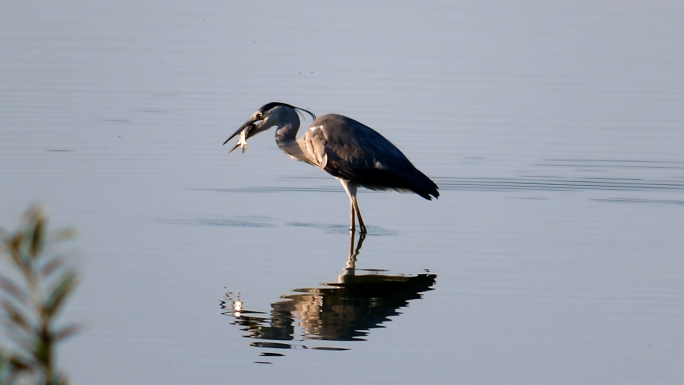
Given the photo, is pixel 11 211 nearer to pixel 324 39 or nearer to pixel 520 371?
pixel 520 371

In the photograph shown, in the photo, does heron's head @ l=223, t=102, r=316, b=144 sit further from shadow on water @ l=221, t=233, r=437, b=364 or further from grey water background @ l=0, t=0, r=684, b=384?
shadow on water @ l=221, t=233, r=437, b=364

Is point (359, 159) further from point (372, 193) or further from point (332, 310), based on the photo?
point (332, 310)

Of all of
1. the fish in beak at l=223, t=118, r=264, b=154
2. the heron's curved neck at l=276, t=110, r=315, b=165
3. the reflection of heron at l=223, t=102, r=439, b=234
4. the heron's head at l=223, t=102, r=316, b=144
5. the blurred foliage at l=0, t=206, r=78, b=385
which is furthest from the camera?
the fish in beak at l=223, t=118, r=264, b=154

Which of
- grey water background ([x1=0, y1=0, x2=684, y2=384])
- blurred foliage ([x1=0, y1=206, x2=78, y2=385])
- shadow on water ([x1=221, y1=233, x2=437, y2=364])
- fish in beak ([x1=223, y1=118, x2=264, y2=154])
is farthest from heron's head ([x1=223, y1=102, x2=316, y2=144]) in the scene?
blurred foliage ([x1=0, y1=206, x2=78, y2=385])

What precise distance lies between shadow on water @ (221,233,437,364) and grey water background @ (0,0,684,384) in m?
0.08

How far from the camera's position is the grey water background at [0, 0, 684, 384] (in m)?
6.26

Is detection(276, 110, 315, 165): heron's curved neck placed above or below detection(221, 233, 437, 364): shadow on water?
above

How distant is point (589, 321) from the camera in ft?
22.9

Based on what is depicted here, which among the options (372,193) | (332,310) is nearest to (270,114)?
(372,193)

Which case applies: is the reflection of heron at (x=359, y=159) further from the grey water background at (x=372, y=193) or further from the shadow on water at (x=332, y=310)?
the shadow on water at (x=332, y=310)

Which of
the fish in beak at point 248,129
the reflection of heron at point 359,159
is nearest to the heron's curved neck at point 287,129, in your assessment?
the fish in beak at point 248,129

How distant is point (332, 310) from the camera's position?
6953mm

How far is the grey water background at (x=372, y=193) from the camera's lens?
20.5 ft

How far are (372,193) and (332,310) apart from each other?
466 cm
